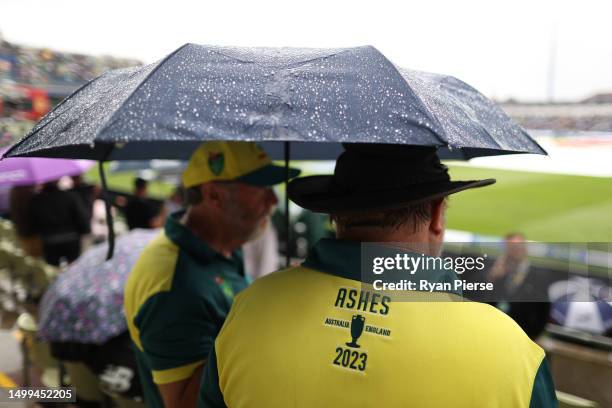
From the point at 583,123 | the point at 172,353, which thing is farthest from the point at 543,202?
the point at 583,123

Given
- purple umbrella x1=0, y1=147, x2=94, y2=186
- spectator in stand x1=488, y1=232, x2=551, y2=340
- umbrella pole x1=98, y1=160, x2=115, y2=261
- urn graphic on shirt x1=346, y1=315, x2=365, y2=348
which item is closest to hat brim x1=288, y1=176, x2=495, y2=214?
urn graphic on shirt x1=346, y1=315, x2=365, y2=348

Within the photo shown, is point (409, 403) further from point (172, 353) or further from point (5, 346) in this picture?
point (5, 346)

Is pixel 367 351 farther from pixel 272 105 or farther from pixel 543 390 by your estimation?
pixel 272 105

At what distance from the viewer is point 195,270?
192cm

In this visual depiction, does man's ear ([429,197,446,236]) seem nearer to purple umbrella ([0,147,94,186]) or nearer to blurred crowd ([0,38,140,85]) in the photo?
purple umbrella ([0,147,94,186])

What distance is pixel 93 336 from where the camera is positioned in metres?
2.85

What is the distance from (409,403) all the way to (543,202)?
20860mm

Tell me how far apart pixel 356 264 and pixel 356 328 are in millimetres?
142

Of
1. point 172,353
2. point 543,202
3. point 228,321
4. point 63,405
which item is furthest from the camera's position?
point 543,202

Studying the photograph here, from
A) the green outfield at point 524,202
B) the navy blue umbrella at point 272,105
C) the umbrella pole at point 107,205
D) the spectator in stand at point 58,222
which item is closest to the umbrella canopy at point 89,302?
the umbrella pole at point 107,205

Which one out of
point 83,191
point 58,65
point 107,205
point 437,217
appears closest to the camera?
point 437,217

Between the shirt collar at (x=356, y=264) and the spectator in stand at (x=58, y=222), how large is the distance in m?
5.81

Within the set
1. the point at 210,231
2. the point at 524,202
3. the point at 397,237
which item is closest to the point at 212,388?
the point at 397,237

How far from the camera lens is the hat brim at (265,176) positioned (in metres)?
2.13
